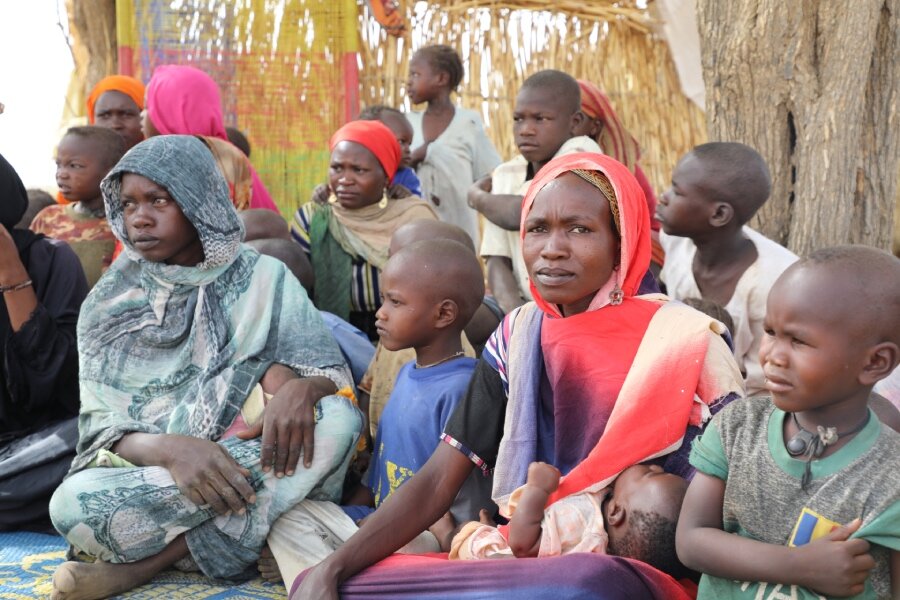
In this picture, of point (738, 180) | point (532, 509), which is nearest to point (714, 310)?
point (738, 180)

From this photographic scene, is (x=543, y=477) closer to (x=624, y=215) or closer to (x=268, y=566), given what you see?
(x=624, y=215)

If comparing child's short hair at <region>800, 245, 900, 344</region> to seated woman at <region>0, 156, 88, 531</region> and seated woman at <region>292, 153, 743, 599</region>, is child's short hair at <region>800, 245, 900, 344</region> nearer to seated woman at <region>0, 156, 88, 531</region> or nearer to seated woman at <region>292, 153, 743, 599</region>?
seated woman at <region>292, 153, 743, 599</region>

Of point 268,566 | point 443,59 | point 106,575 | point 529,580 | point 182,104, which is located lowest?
point 268,566

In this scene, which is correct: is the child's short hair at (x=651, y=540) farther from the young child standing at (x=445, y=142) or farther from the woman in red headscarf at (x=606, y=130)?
the young child standing at (x=445, y=142)

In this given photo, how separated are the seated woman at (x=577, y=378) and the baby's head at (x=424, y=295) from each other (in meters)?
0.64

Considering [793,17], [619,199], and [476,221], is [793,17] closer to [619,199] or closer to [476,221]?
[619,199]

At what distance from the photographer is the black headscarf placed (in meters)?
4.28

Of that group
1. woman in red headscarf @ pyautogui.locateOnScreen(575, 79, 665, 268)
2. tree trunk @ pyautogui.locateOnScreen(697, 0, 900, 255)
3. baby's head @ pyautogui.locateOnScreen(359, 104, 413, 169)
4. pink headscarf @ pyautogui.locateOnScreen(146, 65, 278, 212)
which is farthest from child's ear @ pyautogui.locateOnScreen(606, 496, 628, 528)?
baby's head @ pyautogui.locateOnScreen(359, 104, 413, 169)

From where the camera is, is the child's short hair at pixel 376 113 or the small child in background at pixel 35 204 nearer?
the small child in background at pixel 35 204

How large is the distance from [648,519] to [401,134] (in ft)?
13.9

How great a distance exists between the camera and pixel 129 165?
3.57 metres

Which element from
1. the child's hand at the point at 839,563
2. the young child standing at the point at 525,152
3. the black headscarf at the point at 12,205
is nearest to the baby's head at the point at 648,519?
the child's hand at the point at 839,563

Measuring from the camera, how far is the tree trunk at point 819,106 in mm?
4309

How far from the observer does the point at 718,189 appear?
4.15 m
